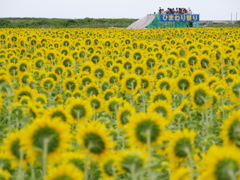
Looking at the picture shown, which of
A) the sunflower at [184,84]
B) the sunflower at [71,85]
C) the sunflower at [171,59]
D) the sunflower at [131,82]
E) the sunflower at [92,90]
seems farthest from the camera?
the sunflower at [171,59]

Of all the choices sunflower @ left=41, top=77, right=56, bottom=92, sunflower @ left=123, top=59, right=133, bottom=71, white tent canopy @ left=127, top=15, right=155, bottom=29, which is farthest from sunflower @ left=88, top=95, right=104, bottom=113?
white tent canopy @ left=127, top=15, right=155, bottom=29

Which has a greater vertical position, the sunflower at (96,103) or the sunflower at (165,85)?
the sunflower at (165,85)

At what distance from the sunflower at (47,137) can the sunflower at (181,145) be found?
1.89 feet

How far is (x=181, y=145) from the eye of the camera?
213 centimetres

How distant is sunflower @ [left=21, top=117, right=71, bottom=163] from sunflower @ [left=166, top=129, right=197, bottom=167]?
1.89ft

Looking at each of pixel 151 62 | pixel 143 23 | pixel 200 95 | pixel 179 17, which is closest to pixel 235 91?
pixel 200 95

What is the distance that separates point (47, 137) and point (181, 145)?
0.71 metres

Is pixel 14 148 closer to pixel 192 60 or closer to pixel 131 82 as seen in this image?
pixel 131 82

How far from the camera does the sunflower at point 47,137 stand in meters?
2.08

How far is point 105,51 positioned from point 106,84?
16.6ft

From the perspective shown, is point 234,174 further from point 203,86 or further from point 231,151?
point 203,86

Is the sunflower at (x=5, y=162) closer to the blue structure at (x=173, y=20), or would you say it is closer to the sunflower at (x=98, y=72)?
the sunflower at (x=98, y=72)

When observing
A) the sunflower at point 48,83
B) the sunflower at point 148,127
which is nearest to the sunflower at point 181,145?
the sunflower at point 148,127

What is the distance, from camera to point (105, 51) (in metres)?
10.6
